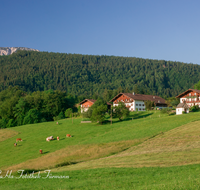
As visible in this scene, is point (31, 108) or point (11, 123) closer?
point (11, 123)

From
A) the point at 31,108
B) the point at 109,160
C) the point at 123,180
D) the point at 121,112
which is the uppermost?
the point at 31,108

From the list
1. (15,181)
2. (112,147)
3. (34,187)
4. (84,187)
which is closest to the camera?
(84,187)

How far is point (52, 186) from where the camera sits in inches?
654

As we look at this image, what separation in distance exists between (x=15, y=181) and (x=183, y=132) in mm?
35012

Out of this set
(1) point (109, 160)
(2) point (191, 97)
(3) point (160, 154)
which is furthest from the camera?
(2) point (191, 97)

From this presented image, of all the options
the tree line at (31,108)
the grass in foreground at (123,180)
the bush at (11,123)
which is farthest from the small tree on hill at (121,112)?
the grass in foreground at (123,180)

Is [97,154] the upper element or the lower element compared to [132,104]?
lower

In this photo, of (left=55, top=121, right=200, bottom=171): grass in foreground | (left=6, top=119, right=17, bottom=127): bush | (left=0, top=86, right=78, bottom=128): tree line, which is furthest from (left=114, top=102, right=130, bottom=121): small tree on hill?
(left=6, top=119, right=17, bottom=127): bush

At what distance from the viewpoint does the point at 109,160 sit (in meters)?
28.0

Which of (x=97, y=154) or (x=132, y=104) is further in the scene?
(x=132, y=104)

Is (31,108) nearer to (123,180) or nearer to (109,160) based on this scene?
(109,160)

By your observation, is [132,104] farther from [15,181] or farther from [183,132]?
[15,181]

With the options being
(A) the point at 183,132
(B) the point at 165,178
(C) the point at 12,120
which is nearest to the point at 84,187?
(B) the point at 165,178

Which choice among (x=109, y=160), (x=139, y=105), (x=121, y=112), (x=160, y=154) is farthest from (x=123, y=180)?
(x=139, y=105)
